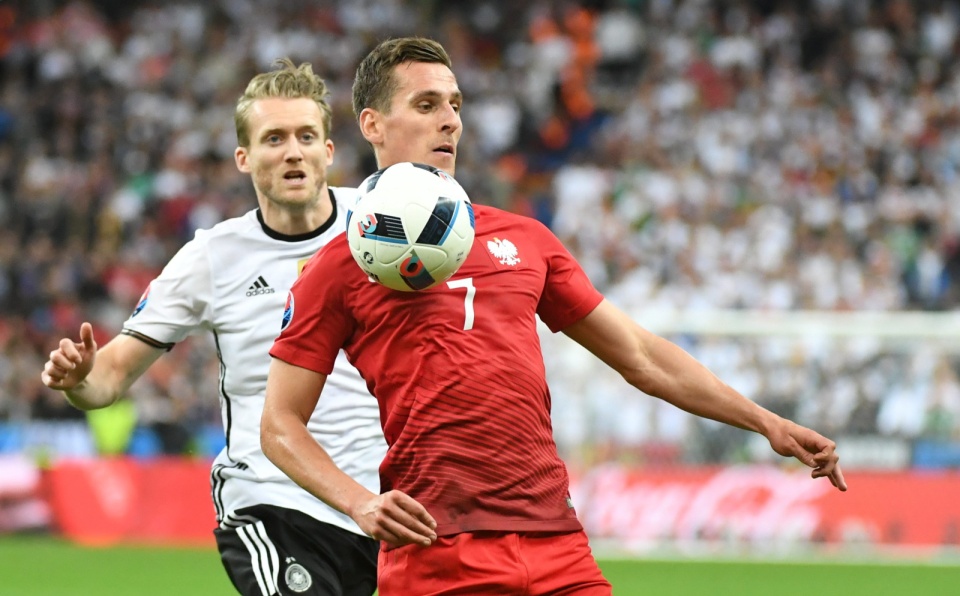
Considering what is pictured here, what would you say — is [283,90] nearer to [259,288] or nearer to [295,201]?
[295,201]

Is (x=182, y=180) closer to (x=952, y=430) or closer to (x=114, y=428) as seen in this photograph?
(x=114, y=428)

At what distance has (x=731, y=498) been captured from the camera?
52.4 ft

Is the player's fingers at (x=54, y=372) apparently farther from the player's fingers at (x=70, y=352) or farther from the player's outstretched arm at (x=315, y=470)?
the player's outstretched arm at (x=315, y=470)

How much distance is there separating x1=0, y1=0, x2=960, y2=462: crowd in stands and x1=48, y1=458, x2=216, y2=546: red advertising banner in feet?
2.52

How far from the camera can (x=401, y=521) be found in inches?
150

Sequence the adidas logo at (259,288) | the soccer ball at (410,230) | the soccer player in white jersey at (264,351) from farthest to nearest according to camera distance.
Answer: the adidas logo at (259,288) → the soccer player in white jersey at (264,351) → the soccer ball at (410,230)

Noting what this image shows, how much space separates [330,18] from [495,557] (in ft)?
69.4

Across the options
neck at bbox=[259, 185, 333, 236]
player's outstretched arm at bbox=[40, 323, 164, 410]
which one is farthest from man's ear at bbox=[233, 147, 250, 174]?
player's outstretched arm at bbox=[40, 323, 164, 410]

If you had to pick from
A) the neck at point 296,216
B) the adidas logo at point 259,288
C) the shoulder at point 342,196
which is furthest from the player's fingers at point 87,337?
the shoulder at point 342,196

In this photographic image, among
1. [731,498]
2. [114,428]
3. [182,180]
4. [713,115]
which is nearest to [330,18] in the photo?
[182,180]

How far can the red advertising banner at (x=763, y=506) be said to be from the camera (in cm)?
1548

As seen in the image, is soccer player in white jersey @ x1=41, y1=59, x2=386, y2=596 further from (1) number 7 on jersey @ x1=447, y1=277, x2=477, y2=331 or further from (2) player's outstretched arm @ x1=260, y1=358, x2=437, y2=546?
(1) number 7 on jersey @ x1=447, y1=277, x2=477, y2=331

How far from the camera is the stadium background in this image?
16.0 m

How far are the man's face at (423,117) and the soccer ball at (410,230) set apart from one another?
11.3 inches
